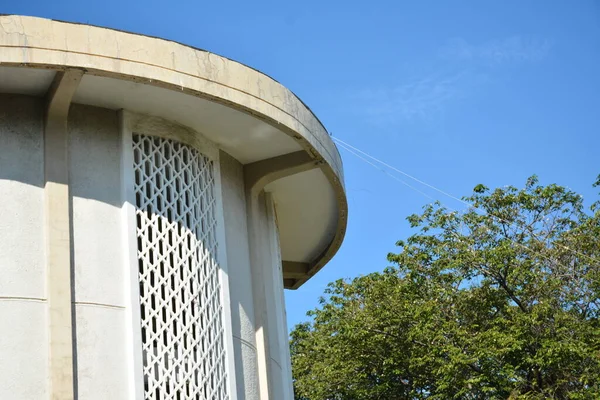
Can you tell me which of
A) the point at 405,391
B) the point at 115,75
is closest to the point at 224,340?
the point at 115,75

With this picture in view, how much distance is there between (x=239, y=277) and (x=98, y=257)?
8.06ft

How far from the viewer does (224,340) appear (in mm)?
12391

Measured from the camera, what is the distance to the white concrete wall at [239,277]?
12883mm

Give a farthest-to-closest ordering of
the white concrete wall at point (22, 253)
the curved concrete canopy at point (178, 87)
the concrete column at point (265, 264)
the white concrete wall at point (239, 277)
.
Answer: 1. the concrete column at point (265, 264)
2. the white concrete wall at point (239, 277)
3. the curved concrete canopy at point (178, 87)
4. the white concrete wall at point (22, 253)

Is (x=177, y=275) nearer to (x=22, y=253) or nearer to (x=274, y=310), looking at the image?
(x=22, y=253)

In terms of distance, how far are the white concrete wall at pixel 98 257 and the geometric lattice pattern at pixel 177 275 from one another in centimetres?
29

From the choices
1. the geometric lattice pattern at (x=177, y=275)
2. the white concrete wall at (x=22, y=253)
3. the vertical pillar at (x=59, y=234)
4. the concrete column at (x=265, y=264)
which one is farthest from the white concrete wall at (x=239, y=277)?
the white concrete wall at (x=22, y=253)

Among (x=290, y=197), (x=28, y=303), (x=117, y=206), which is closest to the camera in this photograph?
(x=28, y=303)

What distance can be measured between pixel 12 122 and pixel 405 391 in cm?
2118

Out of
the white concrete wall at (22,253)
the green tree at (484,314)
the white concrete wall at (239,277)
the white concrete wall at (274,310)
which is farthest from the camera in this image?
the green tree at (484,314)

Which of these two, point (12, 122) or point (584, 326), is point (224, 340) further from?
point (584, 326)

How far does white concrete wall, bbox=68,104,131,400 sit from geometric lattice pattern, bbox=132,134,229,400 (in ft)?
0.96

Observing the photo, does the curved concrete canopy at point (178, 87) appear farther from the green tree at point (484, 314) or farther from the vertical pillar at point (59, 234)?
the green tree at point (484, 314)

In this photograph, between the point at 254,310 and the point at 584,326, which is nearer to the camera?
the point at 254,310
